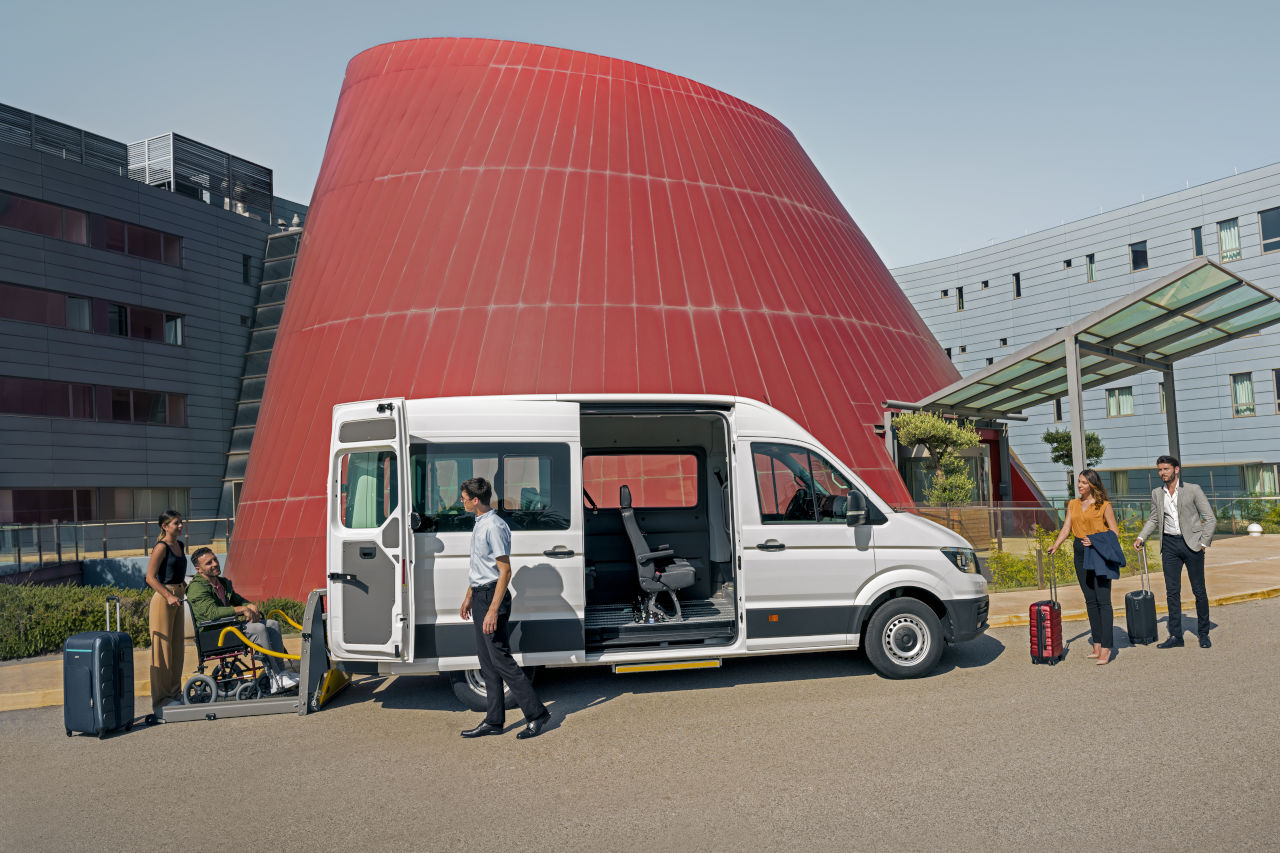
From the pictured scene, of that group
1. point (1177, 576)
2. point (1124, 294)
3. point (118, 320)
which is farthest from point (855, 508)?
point (1124, 294)

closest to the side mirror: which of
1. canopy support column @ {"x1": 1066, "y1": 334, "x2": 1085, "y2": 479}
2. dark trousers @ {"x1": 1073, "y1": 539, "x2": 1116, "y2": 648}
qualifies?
dark trousers @ {"x1": 1073, "y1": 539, "x2": 1116, "y2": 648}

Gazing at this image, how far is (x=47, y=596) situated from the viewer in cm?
1309

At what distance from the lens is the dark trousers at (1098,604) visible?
8914 millimetres

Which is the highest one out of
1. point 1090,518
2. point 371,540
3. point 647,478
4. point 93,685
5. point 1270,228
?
point 1270,228

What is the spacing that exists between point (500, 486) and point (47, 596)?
28.6 ft

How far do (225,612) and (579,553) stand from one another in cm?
331

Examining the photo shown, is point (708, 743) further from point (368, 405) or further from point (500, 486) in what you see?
point (368, 405)

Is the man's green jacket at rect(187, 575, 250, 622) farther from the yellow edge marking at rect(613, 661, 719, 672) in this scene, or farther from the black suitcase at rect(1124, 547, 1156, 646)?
the black suitcase at rect(1124, 547, 1156, 646)

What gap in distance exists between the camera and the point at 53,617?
12.7 metres

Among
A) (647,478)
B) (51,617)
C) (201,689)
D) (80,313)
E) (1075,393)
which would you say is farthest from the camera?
(80,313)

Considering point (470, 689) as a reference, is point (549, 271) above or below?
above

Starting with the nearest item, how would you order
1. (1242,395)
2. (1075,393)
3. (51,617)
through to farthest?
(51,617) < (1075,393) < (1242,395)

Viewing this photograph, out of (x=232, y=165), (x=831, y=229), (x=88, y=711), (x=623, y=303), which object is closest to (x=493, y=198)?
(x=623, y=303)

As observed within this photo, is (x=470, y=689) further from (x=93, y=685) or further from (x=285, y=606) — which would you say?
(x=285, y=606)
